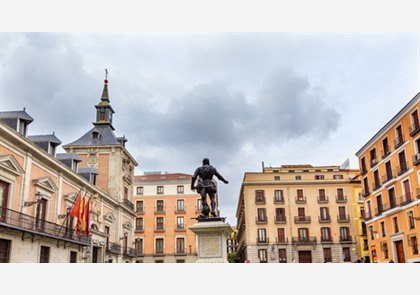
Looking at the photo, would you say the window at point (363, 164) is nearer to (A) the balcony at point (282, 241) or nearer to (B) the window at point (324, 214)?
(B) the window at point (324, 214)

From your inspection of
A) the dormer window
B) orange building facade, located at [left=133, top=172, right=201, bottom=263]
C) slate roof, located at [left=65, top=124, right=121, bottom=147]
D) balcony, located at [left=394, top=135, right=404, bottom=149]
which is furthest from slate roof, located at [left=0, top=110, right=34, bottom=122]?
orange building facade, located at [left=133, top=172, right=201, bottom=263]

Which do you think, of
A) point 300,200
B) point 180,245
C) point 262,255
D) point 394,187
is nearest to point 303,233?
point 300,200

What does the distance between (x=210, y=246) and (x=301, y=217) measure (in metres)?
36.3

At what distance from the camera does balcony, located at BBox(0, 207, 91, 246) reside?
62.5 feet

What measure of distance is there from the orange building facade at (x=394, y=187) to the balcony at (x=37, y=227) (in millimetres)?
21749

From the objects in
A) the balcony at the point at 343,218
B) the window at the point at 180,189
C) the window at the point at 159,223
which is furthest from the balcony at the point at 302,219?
the window at the point at 159,223

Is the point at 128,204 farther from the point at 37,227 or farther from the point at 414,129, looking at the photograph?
the point at 414,129

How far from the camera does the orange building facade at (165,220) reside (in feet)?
168

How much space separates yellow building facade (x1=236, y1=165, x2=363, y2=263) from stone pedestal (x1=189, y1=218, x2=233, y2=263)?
34316mm

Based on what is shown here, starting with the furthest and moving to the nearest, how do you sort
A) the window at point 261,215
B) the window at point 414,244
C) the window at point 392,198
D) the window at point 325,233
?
the window at point 261,215 → the window at point 325,233 → the window at point 392,198 → the window at point 414,244

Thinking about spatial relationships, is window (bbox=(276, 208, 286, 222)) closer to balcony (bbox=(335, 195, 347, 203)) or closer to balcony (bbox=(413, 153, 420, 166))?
balcony (bbox=(335, 195, 347, 203))

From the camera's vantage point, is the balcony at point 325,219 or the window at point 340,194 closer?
the balcony at point 325,219
